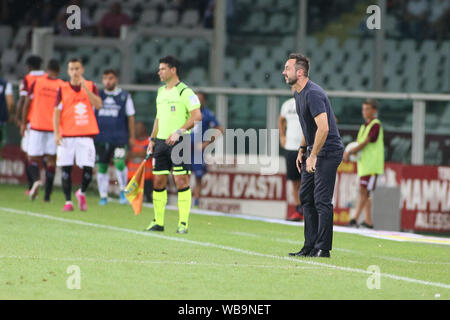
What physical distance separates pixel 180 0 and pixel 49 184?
13107 mm

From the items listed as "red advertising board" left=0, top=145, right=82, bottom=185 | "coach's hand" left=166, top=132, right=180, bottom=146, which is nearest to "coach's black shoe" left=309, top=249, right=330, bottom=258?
"coach's hand" left=166, top=132, right=180, bottom=146

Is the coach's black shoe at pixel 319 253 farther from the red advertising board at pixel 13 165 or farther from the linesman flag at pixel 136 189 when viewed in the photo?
the red advertising board at pixel 13 165

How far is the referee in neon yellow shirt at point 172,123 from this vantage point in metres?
12.3

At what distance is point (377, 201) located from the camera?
1675 cm

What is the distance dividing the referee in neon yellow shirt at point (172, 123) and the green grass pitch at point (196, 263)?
0.54 meters

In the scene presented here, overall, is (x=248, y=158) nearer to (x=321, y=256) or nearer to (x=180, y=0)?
(x=321, y=256)

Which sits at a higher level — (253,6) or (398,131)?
(253,6)

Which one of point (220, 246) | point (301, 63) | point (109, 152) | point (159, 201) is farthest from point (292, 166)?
point (301, 63)

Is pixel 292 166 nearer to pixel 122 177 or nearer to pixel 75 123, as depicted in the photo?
pixel 122 177

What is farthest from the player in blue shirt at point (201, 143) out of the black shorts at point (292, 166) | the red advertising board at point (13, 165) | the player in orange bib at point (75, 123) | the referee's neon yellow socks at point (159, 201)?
the referee's neon yellow socks at point (159, 201)

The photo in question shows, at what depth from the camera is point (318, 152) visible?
33.4 ft

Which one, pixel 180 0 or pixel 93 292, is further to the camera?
pixel 180 0

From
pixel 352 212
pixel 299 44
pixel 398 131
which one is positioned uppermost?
pixel 299 44
